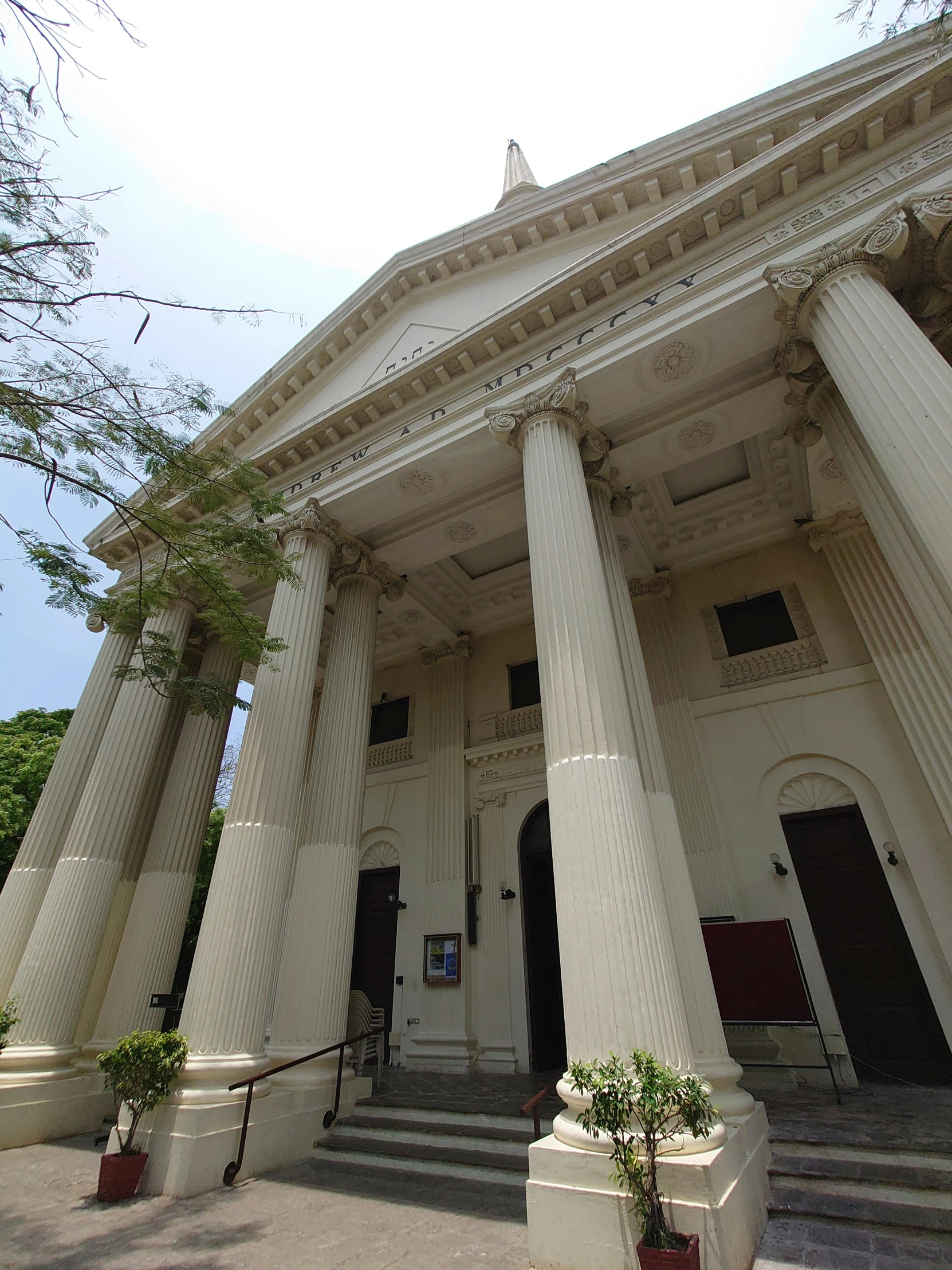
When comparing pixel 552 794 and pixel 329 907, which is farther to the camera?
pixel 329 907

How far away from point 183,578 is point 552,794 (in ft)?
22.5

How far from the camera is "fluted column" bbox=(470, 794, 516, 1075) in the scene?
8867mm

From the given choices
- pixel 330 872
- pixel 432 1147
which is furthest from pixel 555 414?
pixel 432 1147

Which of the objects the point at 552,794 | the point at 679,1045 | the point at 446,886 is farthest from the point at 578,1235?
the point at 446,886

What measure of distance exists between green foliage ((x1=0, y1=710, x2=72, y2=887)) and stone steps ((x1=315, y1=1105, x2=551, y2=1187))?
11932 mm

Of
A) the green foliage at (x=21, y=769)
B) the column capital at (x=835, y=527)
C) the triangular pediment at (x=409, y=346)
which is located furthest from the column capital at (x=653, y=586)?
the green foliage at (x=21, y=769)

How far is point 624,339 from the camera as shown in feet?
22.7

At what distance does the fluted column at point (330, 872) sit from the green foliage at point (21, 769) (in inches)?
387

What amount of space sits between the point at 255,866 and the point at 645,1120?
14.9ft

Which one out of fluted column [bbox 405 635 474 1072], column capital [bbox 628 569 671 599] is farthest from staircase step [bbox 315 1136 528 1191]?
column capital [bbox 628 569 671 599]

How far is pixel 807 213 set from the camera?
20.8 feet

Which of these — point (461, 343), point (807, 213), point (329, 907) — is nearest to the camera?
point (807, 213)

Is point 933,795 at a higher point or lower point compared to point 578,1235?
higher

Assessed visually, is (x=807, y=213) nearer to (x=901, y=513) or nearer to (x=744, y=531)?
(x=901, y=513)
